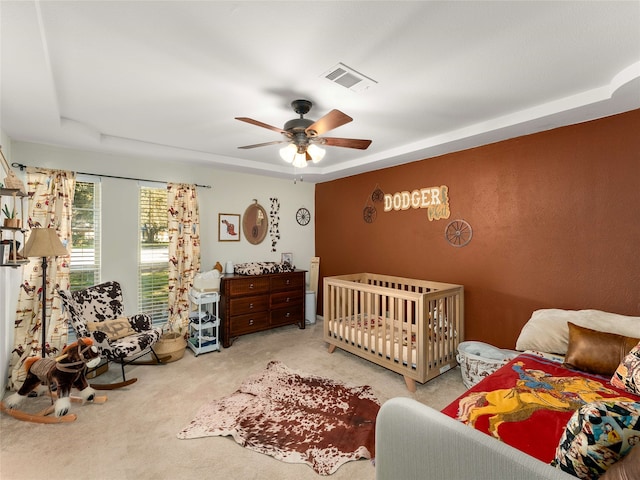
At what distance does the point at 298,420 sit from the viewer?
2305 mm

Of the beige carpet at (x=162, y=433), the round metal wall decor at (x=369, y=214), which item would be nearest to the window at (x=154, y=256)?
the beige carpet at (x=162, y=433)

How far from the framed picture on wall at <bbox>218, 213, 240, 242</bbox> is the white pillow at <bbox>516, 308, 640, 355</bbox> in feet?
12.0

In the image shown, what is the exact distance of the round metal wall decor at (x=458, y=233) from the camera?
327cm

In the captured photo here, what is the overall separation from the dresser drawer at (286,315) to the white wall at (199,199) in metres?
0.89

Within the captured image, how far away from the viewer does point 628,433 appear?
2.59 ft

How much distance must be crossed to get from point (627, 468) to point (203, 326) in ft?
12.0

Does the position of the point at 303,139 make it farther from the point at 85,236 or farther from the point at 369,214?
the point at 85,236

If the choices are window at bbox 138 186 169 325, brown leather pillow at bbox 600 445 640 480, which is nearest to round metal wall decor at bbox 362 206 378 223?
window at bbox 138 186 169 325

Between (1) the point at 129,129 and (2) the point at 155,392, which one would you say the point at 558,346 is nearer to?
(2) the point at 155,392

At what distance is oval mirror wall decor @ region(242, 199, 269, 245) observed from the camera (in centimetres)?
456

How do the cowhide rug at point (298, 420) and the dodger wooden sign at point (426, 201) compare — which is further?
the dodger wooden sign at point (426, 201)

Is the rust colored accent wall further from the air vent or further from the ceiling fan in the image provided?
the air vent

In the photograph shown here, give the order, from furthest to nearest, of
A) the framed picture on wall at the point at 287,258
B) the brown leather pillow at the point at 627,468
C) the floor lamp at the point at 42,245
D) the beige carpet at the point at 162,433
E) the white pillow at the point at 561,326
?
the framed picture on wall at the point at 287,258 → the floor lamp at the point at 42,245 → the white pillow at the point at 561,326 → the beige carpet at the point at 162,433 → the brown leather pillow at the point at 627,468

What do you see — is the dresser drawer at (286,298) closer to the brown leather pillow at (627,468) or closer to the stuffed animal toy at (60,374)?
the stuffed animal toy at (60,374)
